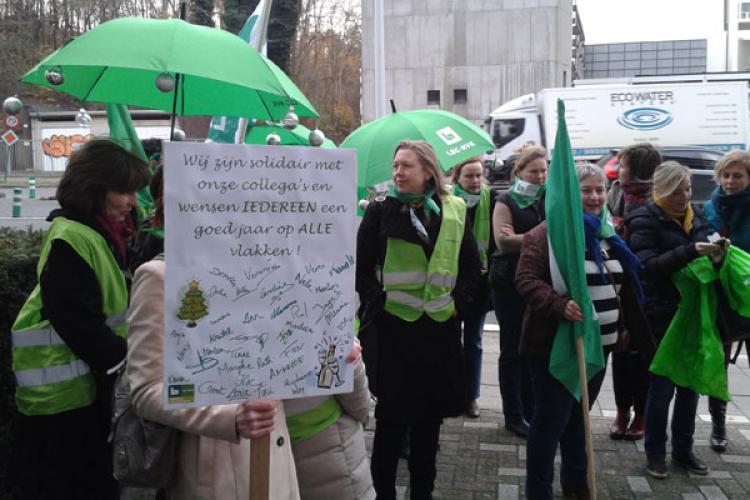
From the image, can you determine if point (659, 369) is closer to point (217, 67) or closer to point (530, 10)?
point (217, 67)

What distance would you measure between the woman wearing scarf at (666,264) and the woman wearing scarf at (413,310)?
3.97 ft

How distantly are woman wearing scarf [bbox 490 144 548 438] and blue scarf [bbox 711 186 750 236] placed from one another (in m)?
1.14

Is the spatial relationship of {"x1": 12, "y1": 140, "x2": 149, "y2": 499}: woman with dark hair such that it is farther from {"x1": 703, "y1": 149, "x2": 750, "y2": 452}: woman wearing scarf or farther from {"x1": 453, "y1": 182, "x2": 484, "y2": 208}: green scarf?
{"x1": 703, "y1": 149, "x2": 750, "y2": 452}: woman wearing scarf

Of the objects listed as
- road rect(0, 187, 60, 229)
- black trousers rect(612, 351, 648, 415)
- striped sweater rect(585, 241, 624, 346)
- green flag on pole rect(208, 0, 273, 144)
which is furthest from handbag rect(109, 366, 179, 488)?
road rect(0, 187, 60, 229)

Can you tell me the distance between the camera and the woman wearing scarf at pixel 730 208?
14.8ft

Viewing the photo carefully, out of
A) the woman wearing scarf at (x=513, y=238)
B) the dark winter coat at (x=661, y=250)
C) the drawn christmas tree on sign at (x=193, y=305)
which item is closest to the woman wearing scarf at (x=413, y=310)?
the woman wearing scarf at (x=513, y=238)

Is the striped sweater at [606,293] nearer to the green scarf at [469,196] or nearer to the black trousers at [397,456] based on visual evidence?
the black trousers at [397,456]

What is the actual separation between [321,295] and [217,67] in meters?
1.17

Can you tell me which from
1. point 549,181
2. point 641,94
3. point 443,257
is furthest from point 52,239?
point 641,94

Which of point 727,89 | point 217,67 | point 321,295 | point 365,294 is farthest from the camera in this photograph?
point 727,89

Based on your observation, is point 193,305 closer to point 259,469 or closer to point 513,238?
point 259,469

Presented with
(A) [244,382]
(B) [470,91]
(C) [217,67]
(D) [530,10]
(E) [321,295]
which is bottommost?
(A) [244,382]

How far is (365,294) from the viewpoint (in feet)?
11.8

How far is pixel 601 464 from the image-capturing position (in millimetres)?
4383
